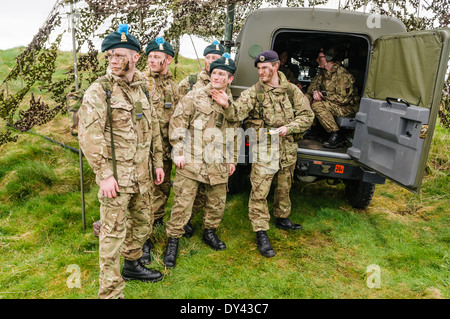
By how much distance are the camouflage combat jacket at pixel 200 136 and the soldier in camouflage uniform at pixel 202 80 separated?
0.39 metres

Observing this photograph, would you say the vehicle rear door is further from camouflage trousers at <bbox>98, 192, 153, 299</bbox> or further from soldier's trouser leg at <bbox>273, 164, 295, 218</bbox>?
camouflage trousers at <bbox>98, 192, 153, 299</bbox>

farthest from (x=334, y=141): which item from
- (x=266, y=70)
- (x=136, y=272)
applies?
(x=136, y=272)

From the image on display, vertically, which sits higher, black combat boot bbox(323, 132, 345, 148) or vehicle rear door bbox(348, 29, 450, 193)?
vehicle rear door bbox(348, 29, 450, 193)

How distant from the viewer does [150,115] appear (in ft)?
9.56

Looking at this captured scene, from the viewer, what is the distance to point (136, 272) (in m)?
3.07

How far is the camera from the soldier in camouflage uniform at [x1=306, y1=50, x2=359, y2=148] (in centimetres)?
468

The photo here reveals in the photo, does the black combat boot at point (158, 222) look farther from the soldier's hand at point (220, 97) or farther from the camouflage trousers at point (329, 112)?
the camouflage trousers at point (329, 112)

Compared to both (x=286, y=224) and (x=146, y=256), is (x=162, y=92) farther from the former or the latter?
(x=286, y=224)

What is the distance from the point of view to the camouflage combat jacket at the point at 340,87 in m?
4.82

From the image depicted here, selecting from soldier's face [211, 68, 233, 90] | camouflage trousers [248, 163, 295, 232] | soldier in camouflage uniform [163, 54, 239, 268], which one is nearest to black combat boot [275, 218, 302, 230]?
camouflage trousers [248, 163, 295, 232]

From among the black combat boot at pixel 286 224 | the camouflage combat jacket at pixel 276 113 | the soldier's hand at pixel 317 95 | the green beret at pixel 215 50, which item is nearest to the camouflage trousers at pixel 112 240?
the camouflage combat jacket at pixel 276 113

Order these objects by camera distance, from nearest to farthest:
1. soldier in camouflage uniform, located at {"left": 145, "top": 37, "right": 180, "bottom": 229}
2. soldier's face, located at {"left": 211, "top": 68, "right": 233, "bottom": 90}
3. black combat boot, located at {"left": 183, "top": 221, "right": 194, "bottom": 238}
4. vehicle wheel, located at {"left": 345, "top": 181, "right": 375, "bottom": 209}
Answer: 1. soldier's face, located at {"left": 211, "top": 68, "right": 233, "bottom": 90}
2. soldier in camouflage uniform, located at {"left": 145, "top": 37, "right": 180, "bottom": 229}
3. black combat boot, located at {"left": 183, "top": 221, "right": 194, "bottom": 238}
4. vehicle wheel, located at {"left": 345, "top": 181, "right": 375, "bottom": 209}
